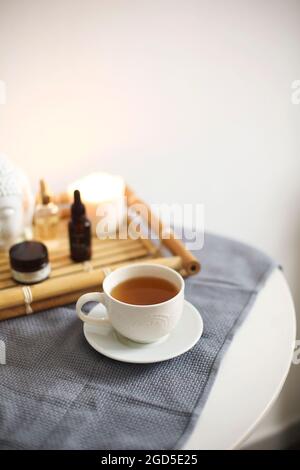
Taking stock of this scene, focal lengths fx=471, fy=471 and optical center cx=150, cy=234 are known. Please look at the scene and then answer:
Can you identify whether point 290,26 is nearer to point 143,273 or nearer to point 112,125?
point 112,125

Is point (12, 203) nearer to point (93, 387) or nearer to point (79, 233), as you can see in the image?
point (79, 233)

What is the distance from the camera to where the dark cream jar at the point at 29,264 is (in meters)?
0.78

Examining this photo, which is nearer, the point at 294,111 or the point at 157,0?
the point at 157,0

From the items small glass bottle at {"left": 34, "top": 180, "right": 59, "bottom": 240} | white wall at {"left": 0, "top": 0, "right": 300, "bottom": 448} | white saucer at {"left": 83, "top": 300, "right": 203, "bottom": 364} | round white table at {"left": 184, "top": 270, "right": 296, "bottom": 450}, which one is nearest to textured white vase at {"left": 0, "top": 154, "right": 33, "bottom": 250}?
small glass bottle at {"left": 34, "top": 180, "right": 59, "bottom": 240}

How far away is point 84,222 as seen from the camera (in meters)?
0.85

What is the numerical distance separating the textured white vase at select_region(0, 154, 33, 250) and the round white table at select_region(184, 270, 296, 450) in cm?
45

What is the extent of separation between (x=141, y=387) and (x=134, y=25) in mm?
732

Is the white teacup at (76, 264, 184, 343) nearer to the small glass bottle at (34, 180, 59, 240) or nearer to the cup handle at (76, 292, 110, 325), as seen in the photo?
the cup handle at (76, 292, 110, 325)

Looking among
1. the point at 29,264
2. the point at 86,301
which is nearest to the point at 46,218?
the point at 29,264

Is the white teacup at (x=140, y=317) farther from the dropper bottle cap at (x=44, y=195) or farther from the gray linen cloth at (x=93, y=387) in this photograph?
the dropper bottle cap at (x=44, y=195)

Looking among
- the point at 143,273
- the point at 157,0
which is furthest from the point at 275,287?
the point at 157,0

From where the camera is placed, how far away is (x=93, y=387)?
2.07ft

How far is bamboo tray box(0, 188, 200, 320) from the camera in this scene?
0.75 metres

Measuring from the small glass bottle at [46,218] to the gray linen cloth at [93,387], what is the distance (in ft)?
0.72
